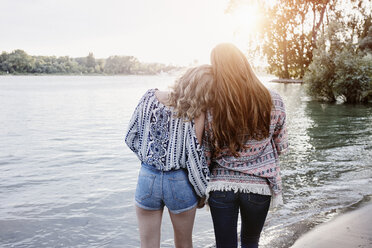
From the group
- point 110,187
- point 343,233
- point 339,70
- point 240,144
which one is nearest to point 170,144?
point 240,144

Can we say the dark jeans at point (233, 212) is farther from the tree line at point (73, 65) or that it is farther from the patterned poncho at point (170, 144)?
the tree line at point (73, 65)

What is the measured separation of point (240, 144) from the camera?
2.46 m

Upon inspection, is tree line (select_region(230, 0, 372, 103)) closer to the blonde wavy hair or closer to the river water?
the river water

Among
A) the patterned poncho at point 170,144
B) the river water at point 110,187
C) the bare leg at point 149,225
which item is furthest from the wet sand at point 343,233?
the patterned poncho at point 170,144

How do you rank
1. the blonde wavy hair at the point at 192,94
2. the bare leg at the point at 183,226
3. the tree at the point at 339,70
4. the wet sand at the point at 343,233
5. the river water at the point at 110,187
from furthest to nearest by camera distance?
the tree at the point at 339,70 → the river water at the point at 110,187 → the wet sand at the point at 343,233 → the bare leg at the point at 183,226 → the blonde wavy hair at the point at 192,94

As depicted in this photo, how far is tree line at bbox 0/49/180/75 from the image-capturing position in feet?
402

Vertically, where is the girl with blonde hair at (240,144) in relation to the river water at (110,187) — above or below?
above

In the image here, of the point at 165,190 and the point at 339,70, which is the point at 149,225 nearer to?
the point at 165,190

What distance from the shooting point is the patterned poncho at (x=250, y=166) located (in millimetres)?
2521

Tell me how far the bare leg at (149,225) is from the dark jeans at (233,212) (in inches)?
15.7

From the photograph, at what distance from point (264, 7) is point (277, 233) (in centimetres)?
2654

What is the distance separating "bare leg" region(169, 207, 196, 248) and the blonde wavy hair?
0.69 meters

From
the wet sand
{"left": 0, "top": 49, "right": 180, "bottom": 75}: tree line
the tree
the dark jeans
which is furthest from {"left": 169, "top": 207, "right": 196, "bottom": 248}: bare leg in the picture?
{"left": 0, "top": 49, "right": 180, "bottom": 75}: tree line

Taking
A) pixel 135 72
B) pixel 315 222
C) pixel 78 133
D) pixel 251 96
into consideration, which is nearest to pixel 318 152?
pixel 315 222
